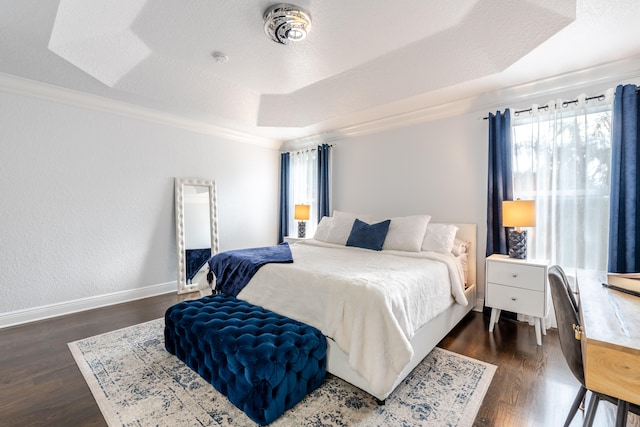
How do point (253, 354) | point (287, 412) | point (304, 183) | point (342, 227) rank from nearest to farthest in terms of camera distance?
point (253, 354), point (287, 412), point (342, 227), point (304, 183)

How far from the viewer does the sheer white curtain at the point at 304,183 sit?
4.91 m

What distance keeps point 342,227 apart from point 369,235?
52 cm

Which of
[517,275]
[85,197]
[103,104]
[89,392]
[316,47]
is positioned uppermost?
[316,47]

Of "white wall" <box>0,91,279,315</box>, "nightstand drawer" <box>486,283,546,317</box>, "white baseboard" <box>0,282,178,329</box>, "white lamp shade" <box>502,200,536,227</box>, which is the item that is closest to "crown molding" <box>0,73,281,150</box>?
"white wall" <box>0,91,279,315</box>

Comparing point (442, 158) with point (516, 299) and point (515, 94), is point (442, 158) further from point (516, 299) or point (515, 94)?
point (516, 299)

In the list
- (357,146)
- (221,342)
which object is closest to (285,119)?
(357,146)

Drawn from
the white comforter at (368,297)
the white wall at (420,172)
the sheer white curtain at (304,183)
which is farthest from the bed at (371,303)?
the sheer white curtain at (304,183)

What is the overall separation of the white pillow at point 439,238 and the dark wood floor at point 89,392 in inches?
32.0

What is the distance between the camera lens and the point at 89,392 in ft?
5.86

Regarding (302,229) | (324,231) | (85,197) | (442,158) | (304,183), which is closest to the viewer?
(85,197)

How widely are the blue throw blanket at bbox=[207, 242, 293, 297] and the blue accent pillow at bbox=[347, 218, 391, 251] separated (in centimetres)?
92

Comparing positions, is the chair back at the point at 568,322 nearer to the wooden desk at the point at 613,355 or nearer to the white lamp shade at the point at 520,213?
the wooden desk at the point at 613,355

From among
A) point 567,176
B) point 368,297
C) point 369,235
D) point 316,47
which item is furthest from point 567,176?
point 316,47

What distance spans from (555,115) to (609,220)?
1.11m
